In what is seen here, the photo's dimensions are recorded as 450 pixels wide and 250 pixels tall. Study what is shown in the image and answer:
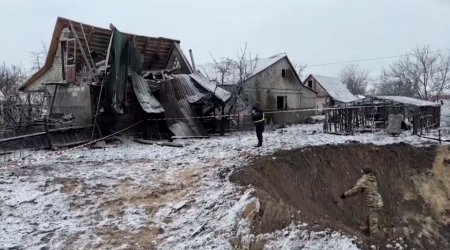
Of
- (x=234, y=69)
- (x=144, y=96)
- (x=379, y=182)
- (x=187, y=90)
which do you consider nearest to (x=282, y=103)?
(x=234, y=69)

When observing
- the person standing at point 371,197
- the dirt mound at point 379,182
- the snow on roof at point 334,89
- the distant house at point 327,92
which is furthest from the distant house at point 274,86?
the person standing at point 371,197

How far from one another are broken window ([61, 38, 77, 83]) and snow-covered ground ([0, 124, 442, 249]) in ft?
20.4

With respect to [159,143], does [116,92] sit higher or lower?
higher

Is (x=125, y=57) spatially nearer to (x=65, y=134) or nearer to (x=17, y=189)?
(x=65, y=134)

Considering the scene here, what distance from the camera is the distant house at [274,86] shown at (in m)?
30.1

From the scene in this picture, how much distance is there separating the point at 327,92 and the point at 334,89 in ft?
8.54

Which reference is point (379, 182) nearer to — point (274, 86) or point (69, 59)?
point (69, 59)

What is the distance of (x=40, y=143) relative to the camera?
13680 mm

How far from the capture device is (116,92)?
1555 centimetres

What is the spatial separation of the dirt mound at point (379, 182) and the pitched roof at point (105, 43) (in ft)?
33.8

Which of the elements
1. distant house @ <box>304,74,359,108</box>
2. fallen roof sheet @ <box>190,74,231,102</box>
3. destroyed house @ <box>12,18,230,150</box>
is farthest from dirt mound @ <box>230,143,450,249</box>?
distant house @ <box>304,74,359,108</box>

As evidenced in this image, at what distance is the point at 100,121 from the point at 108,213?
8703 mm

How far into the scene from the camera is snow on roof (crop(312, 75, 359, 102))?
160 ft

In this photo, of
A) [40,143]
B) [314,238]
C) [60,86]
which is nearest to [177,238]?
[314,238]
